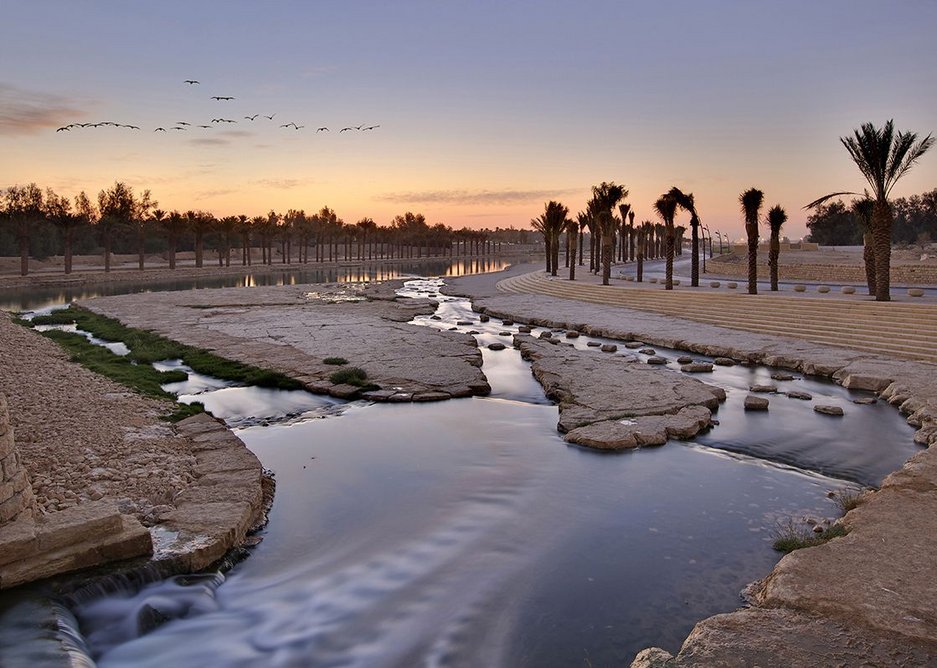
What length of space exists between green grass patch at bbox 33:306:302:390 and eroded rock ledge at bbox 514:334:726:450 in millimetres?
5918

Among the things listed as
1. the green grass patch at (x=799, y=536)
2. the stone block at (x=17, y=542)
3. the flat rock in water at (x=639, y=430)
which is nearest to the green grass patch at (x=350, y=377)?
the flat rock in water at (x=639, y=430)

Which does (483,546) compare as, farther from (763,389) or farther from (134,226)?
(134,226)

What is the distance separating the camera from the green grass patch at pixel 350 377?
14.8m

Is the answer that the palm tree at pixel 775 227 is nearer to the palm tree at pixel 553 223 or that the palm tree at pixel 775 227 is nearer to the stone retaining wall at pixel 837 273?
the stone retaining wall at pixel 837 273

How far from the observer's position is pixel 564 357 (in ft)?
57.4

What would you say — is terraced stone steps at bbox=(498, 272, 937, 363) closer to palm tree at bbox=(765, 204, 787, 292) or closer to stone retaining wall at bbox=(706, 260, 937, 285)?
palm tree at bbox=(765, 204, 787, 292)

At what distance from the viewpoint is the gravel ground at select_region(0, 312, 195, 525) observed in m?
7.80

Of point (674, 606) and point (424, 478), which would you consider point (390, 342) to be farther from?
point (674, 606)

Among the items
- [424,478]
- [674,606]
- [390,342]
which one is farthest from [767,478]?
[390,342]

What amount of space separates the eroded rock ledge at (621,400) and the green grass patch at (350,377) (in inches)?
154

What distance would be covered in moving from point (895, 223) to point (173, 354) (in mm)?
84911

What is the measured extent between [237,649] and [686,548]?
178 inches

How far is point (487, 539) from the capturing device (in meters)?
7.64

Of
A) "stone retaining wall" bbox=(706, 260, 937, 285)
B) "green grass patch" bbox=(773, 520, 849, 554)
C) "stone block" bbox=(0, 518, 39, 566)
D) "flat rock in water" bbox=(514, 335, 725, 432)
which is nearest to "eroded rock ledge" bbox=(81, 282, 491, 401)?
"flat rock in water" bbox=(514, 335, 725, 432)
